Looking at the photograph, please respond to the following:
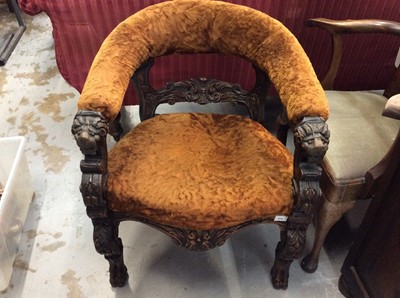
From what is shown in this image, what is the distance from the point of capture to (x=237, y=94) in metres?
1.41

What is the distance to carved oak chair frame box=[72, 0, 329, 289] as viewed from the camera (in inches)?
40.1

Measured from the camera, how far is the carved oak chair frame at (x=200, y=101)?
1019 mm

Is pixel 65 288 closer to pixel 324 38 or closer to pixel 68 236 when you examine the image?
pixel 68 236

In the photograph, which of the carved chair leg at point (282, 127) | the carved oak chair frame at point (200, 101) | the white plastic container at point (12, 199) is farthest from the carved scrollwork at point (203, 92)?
the white plastic container at point (12, 199)

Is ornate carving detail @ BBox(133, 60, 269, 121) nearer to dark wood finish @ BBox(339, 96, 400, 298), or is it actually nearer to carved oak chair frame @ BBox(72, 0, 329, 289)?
carved oak chair frame @ BBox(72, 0, 329, 289)

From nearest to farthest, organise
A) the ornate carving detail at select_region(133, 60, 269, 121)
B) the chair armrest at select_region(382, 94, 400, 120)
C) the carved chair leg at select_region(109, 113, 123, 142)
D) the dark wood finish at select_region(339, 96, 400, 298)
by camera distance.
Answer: the chair armrest at select_region(382, 94, 400, 120), the dark wood finish at select_region(339, 96, 400, 298), the ornate carving detail at select_region(133, 60, 269, 121), the carved chair leg at select_region(109, 113, 123, 142)

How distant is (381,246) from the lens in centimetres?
117

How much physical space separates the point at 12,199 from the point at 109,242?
525 mm

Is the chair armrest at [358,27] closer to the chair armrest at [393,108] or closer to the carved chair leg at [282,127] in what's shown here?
the carved chair leg at [282,127]

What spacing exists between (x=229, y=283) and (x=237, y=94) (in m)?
0.68

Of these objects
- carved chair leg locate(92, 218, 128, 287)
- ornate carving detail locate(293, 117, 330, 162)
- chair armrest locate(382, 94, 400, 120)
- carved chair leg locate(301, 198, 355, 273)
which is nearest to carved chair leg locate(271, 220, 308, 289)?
carved chair leg locate(301, 198, 355, 273)

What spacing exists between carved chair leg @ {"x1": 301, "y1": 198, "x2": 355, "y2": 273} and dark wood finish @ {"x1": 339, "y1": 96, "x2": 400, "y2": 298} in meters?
0.09

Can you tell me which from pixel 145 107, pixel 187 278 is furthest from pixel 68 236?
pixel 145 107

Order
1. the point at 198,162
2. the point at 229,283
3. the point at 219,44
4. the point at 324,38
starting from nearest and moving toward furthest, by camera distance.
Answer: the point at 198,162 < the point at 219,44 < the point at 229,283 < the point at 324,38
